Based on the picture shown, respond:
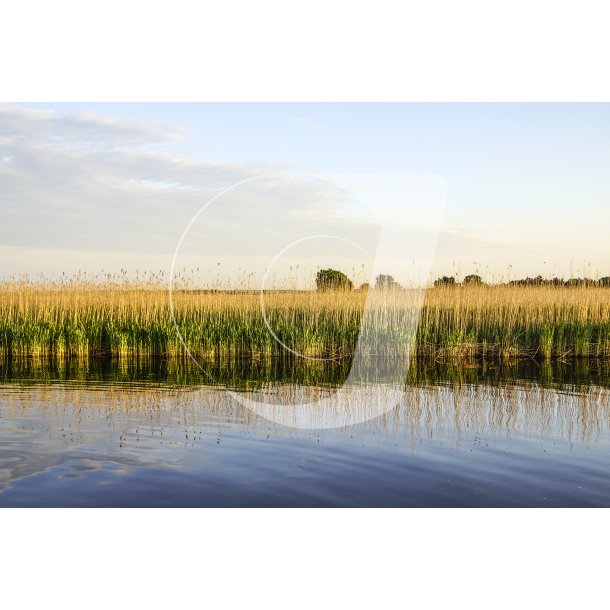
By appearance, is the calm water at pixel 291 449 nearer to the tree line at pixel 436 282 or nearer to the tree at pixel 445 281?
the tree line at pixel 436 282

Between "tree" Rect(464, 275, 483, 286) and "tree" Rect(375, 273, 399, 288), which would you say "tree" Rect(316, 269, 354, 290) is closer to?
"tree" Rect(375, 273, 399, 288)

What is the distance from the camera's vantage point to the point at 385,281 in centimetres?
1339

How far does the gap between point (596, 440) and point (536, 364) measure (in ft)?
18.6

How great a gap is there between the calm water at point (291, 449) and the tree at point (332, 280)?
16.3 ft

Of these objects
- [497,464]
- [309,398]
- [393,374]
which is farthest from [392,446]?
[393,374]

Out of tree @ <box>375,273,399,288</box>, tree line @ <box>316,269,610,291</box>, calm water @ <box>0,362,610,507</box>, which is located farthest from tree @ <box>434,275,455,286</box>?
calm water @ <box>0,362,610,507</box>

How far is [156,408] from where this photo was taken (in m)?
7.25

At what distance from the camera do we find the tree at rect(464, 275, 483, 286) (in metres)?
14.7

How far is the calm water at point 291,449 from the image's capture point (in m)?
4.51

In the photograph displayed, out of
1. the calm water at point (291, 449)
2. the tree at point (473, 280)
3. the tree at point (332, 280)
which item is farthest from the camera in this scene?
the tree at point (473, 280)

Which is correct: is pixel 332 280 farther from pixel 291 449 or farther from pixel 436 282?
pixel 291 449

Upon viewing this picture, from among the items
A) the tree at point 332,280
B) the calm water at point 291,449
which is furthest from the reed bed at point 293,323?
the calm water at point 291,449

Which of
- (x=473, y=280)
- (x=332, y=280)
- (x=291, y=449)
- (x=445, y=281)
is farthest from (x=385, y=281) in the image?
(x=291, y=449)

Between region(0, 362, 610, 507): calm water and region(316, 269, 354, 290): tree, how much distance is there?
16.3 feet
